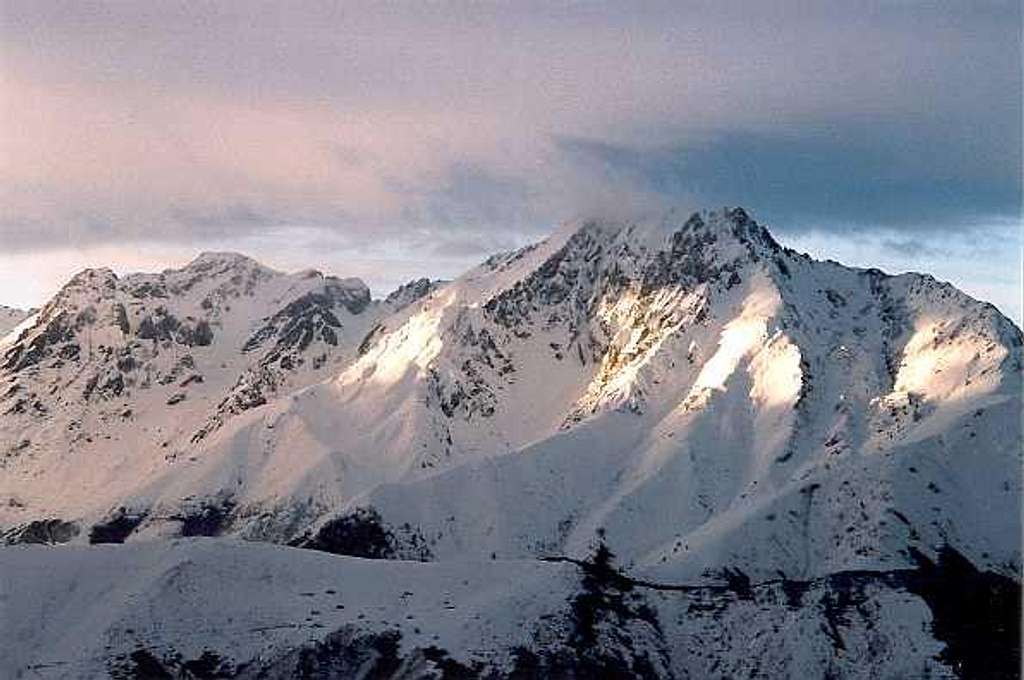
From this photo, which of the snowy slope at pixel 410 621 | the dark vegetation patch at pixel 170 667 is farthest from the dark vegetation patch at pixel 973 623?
the dark vegetation patch at pixel 170 667

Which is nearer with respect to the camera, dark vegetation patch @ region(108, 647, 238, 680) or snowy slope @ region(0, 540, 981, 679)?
dark vegetation patch @ region(108, 647, 238, 680)

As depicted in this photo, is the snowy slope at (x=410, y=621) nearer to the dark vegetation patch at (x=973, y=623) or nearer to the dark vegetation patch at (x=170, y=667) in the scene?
the dark vegetation patch at (x=170, y=667)

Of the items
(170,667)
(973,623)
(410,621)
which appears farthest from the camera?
(973,623)

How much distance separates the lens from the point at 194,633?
14725 cm

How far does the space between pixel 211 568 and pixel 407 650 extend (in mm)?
28881

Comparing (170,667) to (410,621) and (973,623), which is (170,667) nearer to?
(410,621)

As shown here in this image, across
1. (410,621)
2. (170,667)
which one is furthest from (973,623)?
(170,667)

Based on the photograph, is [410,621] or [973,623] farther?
[973,623]

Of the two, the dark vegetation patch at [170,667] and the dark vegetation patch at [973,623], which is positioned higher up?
the dark vegetation patch at [973,623]

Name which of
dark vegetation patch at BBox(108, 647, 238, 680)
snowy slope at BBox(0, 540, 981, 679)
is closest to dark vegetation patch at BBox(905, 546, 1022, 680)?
snowy slope at BBox(0, 540, 981, 679)

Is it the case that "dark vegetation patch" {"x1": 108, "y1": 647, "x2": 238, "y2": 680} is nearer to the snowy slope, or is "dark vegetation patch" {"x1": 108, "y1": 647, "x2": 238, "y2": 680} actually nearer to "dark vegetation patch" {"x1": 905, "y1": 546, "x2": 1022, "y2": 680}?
the snowy slope

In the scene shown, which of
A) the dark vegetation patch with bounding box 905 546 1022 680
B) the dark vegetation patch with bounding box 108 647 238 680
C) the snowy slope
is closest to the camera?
the dark vegetation patch with bounding box 108 647 238 680

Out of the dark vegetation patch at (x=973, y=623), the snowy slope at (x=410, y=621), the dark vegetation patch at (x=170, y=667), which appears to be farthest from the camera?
the dark vegetation patch at (x=973, y=623)

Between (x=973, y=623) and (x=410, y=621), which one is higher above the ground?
(x=973, y=623)
